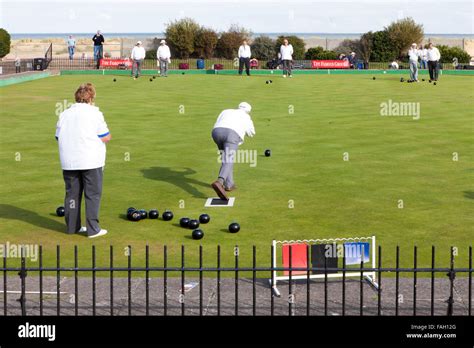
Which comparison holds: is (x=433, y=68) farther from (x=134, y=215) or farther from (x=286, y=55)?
(x=134, y=215)

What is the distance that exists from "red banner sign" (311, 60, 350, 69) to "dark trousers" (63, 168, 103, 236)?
4849cm

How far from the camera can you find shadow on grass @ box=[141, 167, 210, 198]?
1591 cm

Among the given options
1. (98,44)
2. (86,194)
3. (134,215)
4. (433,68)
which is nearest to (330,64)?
(98,44)

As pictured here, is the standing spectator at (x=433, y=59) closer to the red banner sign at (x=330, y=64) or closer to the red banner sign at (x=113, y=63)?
the red banner sign at (x=330, y=64)

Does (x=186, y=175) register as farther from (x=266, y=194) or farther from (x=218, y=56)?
(x=218, y=56)

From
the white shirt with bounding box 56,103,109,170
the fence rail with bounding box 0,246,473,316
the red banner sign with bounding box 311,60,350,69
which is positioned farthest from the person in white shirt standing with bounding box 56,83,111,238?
the red banner sign with bounding box 311,60,350,69

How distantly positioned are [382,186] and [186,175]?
395cm

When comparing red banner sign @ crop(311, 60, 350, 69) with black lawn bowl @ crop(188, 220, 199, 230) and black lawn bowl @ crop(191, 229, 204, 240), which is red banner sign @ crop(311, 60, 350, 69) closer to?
black lawn bowl @ crop(188, 220, 199, 230)

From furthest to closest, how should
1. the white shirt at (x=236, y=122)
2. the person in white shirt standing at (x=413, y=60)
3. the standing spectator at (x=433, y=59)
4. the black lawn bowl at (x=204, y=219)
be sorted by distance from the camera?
the standing spectator at (x=433, y=59)
the person in white shirt standing at (x=413, y=60)
the white shirt at (x=236, y=122)
the black lawn bowl at (x=204, y=219)

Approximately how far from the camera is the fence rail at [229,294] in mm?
8305

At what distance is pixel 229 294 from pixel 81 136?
4.11 m

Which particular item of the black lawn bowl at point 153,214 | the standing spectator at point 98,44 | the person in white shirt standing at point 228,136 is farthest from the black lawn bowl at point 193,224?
the standing spectator at point 98,44

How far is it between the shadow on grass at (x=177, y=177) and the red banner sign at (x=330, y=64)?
43.1 m
